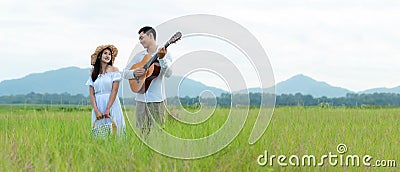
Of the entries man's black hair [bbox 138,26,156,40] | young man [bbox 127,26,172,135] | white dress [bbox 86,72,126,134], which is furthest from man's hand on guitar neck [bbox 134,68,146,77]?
man's black hair [bbox 138,26,156,40]

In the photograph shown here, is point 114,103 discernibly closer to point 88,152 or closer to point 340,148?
point 88,152

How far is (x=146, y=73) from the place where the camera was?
4949mm

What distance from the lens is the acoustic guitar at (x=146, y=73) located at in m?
4.84

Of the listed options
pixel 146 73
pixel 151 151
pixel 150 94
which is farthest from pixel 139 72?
pixel 151 151

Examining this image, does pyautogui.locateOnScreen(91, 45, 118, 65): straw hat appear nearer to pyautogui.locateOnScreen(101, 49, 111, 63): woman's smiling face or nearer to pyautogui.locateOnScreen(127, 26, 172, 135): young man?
pyautogui.locateOnScreen(101, 49, 111, 63): woman's smiling face

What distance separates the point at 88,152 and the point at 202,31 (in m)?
1.33

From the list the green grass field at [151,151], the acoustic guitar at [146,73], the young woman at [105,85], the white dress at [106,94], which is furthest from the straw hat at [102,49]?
the green grass field at [151,151]

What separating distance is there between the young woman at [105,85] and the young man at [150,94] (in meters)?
0.23

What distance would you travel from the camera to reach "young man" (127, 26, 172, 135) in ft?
16.0

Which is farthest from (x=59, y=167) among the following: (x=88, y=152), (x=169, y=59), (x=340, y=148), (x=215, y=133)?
(x=340, y=148)

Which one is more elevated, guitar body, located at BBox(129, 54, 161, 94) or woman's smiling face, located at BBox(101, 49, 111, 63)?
woman's smiling face, located at BBox(101, 49, 111, 63)

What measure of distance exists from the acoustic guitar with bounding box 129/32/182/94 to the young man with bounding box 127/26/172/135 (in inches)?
1.6

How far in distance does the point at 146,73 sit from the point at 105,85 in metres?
0.50

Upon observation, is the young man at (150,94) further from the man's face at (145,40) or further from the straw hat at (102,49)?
the straw hat at (102,49)
